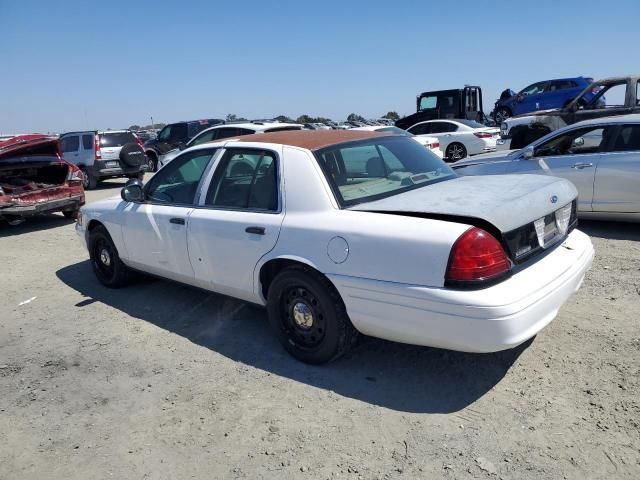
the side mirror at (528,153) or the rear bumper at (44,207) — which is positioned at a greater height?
the side mirror at (528,153)

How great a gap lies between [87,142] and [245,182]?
12.5 meters

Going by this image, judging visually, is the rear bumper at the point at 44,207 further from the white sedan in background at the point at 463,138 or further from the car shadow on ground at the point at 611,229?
the white sedan in background at the point at 463,138

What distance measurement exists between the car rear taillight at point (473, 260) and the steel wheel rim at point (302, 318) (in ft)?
3.12

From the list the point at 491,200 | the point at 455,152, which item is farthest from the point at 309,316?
the point at 455,152

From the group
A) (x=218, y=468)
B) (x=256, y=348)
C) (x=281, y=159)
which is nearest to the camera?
(x=218, y=468)

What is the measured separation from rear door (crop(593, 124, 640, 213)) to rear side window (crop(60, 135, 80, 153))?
13459 millimetres

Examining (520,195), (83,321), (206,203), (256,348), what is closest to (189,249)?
(206,203)

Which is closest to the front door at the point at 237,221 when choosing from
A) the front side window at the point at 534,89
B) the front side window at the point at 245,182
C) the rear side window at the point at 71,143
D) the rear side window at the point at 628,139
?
the front side window at the point at 245,182

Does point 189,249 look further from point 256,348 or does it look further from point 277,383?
point 277,383

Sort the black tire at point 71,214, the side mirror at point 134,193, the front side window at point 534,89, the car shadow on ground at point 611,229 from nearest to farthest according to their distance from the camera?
the side mirror at point 134,193
the car shadow on ground at point 611,229
the black tire at point 71,214
the front side window at point 534,89

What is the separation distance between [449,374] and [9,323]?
4031 mm

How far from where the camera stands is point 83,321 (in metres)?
4.75

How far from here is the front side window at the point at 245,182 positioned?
373 cm

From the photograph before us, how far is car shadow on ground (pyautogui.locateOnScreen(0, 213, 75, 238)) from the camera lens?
9.45 meters
